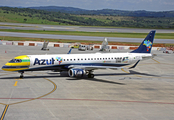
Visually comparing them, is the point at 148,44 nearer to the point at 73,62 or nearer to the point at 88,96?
the point at 73,62

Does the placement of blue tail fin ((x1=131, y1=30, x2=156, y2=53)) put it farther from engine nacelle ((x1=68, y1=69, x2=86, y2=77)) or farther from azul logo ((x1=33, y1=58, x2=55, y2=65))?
azul logo ((x1=33, y1=58, x2=55, y2=65))

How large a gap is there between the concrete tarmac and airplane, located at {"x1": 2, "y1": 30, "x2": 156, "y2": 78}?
195cm

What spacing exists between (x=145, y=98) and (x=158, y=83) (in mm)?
11135

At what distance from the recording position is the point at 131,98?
35.6m

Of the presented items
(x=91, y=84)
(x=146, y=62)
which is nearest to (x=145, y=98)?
(x=91, y=84)

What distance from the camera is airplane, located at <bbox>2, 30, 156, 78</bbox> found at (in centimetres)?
4438

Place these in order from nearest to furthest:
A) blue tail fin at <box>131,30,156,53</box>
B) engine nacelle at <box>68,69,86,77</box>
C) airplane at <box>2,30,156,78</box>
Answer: airplane at <box>2,30,156,78</box>, engine nacelle at <box>68,69,86,77</box>, blue tail fin at <box>131,30,156,53</box>

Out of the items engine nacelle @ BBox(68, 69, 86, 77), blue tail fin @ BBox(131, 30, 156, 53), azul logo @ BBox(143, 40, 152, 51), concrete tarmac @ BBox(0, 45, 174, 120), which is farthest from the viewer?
azul logo @ BBox(143, 40, 152, 51)

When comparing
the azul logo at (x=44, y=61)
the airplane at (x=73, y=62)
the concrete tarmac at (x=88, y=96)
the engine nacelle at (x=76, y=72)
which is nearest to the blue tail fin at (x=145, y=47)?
the airplane at (x=73, y=62)

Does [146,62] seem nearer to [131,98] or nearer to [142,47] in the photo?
[142,47]

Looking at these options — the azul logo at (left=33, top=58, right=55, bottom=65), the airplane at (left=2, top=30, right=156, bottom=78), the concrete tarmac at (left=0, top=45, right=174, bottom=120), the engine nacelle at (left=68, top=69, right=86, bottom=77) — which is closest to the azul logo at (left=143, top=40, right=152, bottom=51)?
the airplane at (left=2, top=30, right=156, bottom=78)

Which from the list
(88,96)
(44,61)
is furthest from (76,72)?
(88,96)

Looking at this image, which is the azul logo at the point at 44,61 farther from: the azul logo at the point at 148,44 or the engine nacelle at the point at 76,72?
the azul logo at the point at 148,44

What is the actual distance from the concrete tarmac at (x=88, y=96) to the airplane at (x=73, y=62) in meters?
1.95
